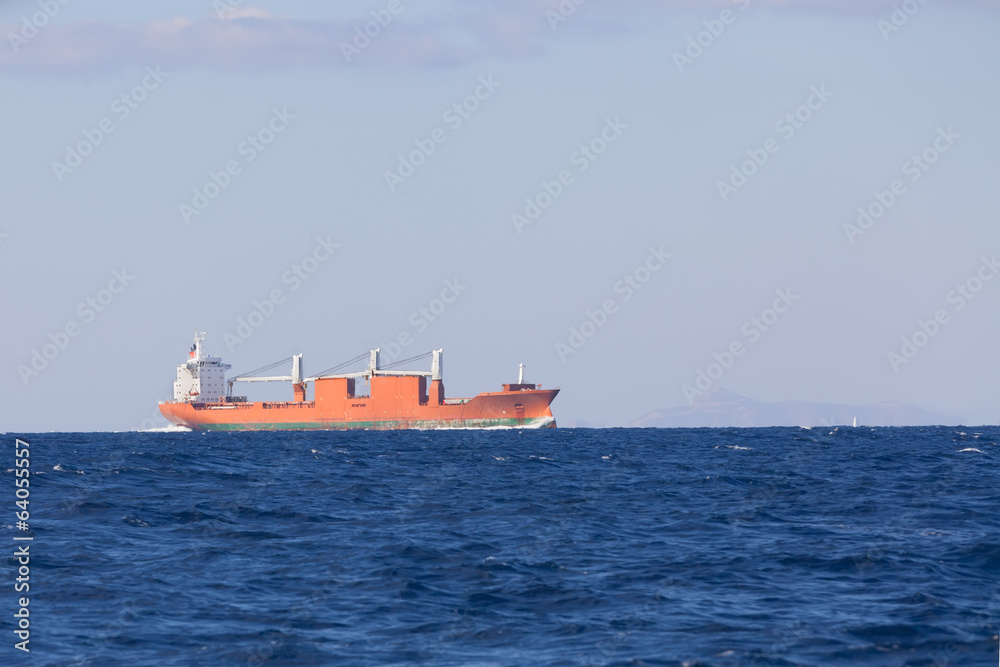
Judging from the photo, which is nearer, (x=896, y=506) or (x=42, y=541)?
(x=42, y=541)

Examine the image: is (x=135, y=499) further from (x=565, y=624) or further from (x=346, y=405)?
(x=346, y=405)

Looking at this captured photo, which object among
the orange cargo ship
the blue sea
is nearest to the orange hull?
the orange cargo ship

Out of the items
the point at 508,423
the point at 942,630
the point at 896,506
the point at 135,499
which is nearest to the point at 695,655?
the point at 942,630

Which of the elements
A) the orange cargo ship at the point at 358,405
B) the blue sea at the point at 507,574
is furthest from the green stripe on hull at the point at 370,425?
the blue sea at the point at 507,574

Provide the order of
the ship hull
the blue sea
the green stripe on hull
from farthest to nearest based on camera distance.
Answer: the green stripe on hull
the ship hull
the blue sea

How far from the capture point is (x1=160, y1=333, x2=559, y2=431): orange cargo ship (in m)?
122

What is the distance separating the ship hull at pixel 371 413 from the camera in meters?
121

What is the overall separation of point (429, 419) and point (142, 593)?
106728mm

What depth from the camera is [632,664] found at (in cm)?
1332

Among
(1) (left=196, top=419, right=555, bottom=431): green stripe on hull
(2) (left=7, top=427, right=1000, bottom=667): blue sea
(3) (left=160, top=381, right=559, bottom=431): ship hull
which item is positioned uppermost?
(3) (left=160, top=381, right=559, bottom=431): ship hull

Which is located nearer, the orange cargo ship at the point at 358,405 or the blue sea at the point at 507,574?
the blue sea at the point at 507,574

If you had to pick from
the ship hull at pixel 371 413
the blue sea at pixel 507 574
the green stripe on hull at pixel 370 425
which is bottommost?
the blue sea at pixel 507 574

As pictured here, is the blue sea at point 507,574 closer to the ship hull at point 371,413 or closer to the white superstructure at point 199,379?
the ship hull at point 371,413

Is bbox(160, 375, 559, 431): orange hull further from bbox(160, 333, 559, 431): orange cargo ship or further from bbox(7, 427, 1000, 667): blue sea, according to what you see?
bbox(7, 427, 1000, 667): blue sea
